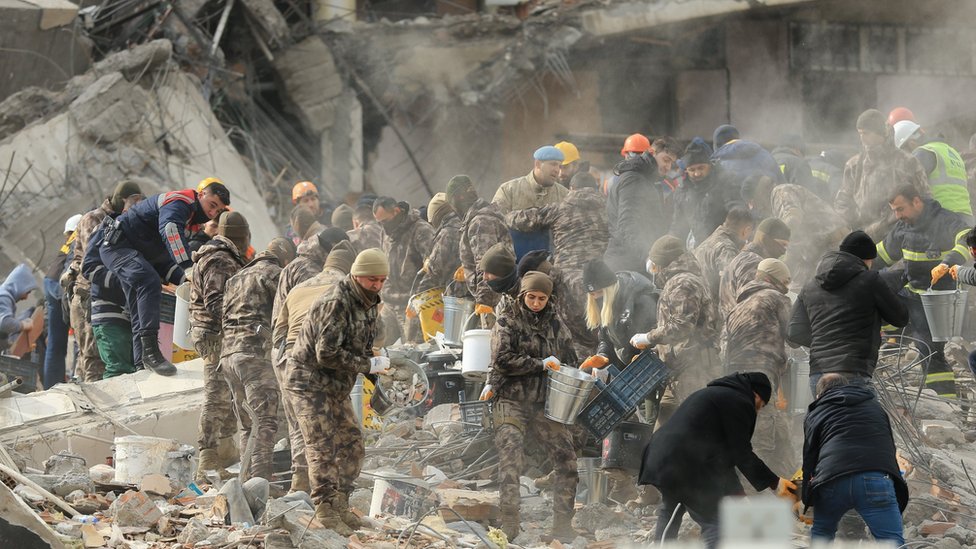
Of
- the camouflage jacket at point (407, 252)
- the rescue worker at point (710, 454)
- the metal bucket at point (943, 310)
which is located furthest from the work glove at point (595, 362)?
the camouflage jacket at point (407, 252)

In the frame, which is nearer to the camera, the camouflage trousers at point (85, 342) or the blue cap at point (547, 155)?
the blue cap at point (547, 155)

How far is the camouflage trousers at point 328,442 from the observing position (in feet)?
28.4

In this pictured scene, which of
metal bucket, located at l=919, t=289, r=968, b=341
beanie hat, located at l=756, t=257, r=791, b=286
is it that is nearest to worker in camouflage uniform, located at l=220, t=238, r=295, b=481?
beanie hat, located at l=756, t=257, r=791, b=286

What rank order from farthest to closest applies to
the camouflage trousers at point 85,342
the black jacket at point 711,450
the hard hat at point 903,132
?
the hard hat at point 903,132, the camouflage trousers at point 85,342, the black jacket at point 711,450

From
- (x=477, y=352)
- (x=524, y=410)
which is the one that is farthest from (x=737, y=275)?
(x=524, y=410)

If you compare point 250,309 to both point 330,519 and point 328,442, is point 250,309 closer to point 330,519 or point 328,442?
point 328,442

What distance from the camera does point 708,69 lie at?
68.8 ft

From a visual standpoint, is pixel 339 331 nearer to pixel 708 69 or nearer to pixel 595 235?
pixel 595 235

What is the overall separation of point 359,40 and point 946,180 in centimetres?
1044

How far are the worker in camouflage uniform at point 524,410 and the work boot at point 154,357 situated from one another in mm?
3683

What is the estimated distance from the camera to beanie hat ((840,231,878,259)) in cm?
866

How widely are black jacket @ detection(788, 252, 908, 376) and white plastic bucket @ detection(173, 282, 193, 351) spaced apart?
5.08 metres

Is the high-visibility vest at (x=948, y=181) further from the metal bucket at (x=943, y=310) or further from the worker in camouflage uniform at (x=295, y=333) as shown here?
the worker in camouflage uniform at (x=295, y=333)

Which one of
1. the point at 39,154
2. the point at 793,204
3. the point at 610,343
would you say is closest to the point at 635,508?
the point at 610,343
